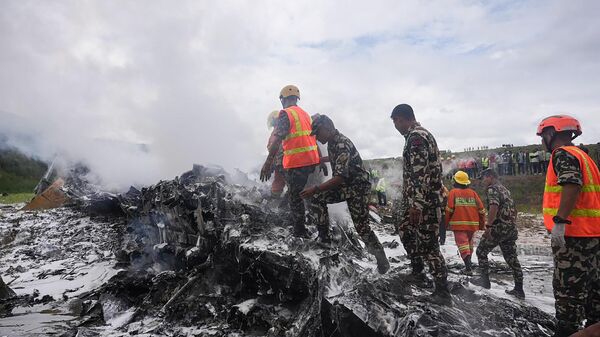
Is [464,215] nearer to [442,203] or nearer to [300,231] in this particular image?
[442,203]

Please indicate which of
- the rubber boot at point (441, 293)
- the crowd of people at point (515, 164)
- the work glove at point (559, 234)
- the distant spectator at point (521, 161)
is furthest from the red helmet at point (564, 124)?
the distant spectator at point (521, 161)

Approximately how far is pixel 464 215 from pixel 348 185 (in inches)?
105

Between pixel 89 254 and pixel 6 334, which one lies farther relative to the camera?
pixel 89 254

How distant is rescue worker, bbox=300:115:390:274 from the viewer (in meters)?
3.95

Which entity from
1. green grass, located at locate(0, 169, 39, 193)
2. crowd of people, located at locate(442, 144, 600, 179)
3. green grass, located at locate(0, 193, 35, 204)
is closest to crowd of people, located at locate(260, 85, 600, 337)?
green grass, located at locate(0, 193, 35, 204)

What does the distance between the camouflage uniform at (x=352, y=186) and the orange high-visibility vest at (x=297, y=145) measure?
0.46 m

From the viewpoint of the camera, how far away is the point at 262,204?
6367 millimetres

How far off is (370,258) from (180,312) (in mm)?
2640

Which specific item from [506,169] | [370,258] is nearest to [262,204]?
[370,258]

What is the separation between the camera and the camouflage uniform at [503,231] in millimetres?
4758

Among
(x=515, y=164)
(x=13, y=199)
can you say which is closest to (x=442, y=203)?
(x=13, y=199)

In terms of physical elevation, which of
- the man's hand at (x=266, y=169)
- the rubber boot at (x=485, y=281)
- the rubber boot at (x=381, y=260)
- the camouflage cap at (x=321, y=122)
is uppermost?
the camouflage cap at (x=321, y=122)

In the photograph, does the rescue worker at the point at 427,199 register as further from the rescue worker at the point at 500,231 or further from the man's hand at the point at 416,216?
the rescue worker at the point at 500,231

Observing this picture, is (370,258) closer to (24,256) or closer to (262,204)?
(262,204)
